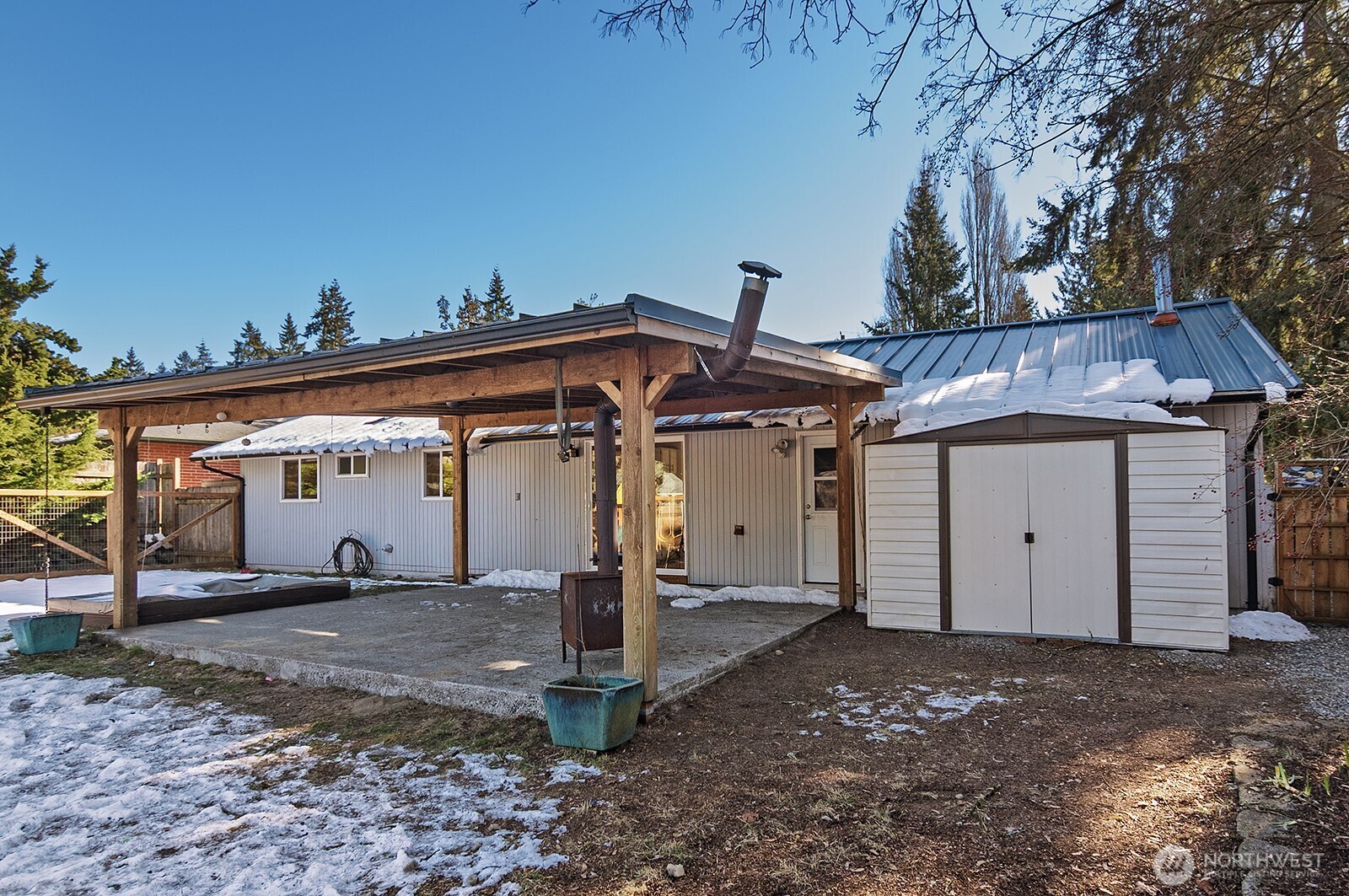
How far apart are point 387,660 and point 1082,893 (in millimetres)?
4740

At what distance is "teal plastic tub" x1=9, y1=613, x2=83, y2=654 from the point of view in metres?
6.74

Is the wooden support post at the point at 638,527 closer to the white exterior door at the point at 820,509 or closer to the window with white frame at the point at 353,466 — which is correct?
the white exterior door at the point at 820,509

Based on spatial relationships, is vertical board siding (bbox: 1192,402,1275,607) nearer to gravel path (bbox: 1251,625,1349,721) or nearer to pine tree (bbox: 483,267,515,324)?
gravel path (bbox: 1251,625,1349,721)

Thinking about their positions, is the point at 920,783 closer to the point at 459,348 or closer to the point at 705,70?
the point at 459,348

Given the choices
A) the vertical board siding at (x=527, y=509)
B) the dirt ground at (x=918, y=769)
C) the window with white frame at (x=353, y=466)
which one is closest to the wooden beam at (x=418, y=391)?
the dirt ground at (x=918, y=769)

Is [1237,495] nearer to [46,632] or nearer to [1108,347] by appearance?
[1108,347]

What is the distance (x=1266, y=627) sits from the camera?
21.2 feet

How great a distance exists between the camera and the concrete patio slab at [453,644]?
16.5 feet

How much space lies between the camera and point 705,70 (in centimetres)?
504

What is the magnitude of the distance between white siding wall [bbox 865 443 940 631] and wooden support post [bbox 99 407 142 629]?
23.5 ft

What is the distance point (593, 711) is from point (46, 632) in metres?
5.95

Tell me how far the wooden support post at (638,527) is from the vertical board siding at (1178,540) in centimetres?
420

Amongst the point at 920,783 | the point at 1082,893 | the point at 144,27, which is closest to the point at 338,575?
the point at 144,27

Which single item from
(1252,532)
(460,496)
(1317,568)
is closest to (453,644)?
(460,496)
